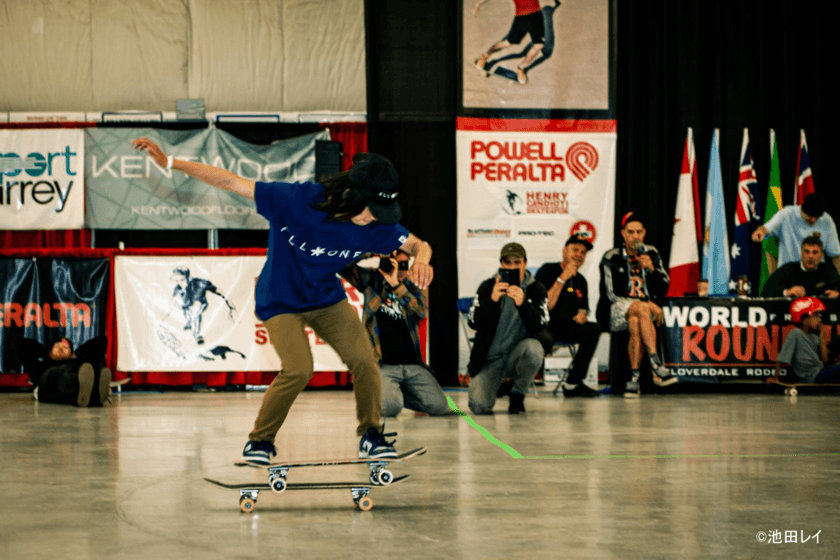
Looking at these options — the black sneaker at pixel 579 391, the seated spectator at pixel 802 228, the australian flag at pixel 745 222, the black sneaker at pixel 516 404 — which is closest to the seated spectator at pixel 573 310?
the black sneaker at pixel 579 391

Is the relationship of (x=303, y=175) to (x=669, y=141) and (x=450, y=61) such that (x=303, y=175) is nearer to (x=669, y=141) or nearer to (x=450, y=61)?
(x=450, y=61)

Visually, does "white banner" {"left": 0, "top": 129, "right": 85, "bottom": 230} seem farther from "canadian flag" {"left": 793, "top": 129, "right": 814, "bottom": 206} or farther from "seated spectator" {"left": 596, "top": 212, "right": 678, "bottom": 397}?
"canadian flag" {"left": 793, "top": 129, "right": 814, "bottom": 206}

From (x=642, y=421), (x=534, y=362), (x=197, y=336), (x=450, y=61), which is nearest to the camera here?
(x=642, y=421)

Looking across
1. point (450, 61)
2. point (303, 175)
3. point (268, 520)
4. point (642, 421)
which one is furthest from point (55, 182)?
point (268, 520)

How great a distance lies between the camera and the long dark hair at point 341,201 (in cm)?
390

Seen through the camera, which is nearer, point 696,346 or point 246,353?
point 696,346

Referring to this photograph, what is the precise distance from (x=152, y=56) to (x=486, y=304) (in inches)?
228

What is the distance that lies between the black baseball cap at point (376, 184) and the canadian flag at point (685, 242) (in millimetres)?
7586

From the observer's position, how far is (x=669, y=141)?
1116cm

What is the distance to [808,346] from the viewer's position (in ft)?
29.8

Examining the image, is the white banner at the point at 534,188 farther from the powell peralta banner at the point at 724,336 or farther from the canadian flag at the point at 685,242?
the powell peralta banner at the point at 724,336

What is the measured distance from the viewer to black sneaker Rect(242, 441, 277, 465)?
4.02 meters

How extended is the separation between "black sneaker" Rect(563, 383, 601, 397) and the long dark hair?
5.74 metres

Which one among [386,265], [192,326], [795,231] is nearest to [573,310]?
[386,265]
